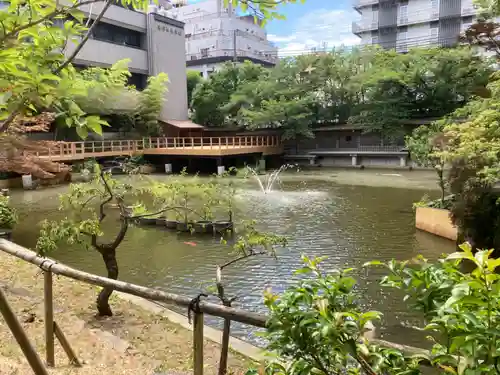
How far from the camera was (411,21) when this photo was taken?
34.4 meters

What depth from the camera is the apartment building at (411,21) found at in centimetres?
3228

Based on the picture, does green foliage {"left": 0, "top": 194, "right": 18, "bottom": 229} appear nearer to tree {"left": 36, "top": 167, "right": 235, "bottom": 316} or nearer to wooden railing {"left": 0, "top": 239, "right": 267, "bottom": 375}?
tree {"left": 36, "top": 167, "right": 235, "bottom": 316}

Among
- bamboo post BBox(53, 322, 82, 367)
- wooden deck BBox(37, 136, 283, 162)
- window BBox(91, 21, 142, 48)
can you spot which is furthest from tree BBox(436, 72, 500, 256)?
window BBox(91, 21, 142, 48)

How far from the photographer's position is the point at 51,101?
1.31 m

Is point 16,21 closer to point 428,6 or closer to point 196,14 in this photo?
point 428,6

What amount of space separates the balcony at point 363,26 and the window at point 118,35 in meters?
18.6

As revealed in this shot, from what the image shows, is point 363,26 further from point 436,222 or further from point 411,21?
point 436,222

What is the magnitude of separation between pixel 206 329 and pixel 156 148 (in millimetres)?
20483

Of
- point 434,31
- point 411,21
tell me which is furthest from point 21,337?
point 411,21

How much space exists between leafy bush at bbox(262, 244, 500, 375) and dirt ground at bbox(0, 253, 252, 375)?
2.31 m

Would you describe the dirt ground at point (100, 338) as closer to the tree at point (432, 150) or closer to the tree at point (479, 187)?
the tree at point (479, 187)

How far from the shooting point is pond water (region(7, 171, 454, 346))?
5941 millimetres

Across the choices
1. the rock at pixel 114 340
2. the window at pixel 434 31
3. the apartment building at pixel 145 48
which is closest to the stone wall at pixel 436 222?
the rock at pixel 114 340

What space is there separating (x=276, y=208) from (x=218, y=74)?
20371 mm
